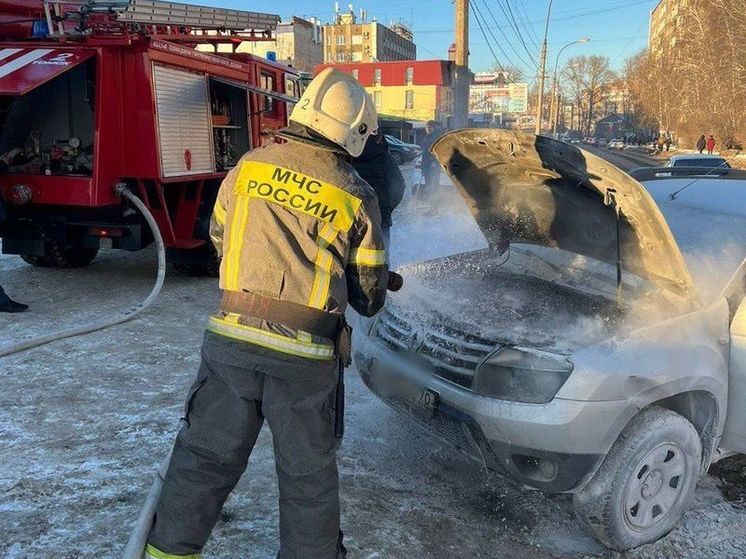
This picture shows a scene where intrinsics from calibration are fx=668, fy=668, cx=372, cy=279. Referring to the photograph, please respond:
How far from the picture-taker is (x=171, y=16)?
6820mm

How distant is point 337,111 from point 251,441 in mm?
1228

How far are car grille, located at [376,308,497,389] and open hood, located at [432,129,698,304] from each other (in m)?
0.83

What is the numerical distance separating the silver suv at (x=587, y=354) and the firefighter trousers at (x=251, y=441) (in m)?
0.80

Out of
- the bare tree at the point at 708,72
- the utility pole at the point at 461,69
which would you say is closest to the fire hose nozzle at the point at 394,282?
the utility pole at the point at 461,69

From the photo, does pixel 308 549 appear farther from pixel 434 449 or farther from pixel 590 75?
pixel 590 75

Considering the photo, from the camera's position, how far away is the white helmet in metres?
2.39

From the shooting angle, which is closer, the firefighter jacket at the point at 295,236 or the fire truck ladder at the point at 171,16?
the firefighter jacket at the point at 295,236

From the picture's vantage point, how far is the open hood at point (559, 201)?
9.54ft

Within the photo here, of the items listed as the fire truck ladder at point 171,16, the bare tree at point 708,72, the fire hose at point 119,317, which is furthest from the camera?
the bare tree at point 708,72

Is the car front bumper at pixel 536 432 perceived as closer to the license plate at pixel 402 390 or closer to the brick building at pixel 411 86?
the license plate at pixel 402 390

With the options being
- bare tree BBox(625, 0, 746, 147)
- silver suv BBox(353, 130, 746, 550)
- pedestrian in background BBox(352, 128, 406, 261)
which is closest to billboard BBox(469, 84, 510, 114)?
bare tree BBox(625, 0, 746, 147)

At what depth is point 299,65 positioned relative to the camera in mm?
68250

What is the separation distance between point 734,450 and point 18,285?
22.0 ft

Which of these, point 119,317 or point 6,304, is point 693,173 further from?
point 6,304
